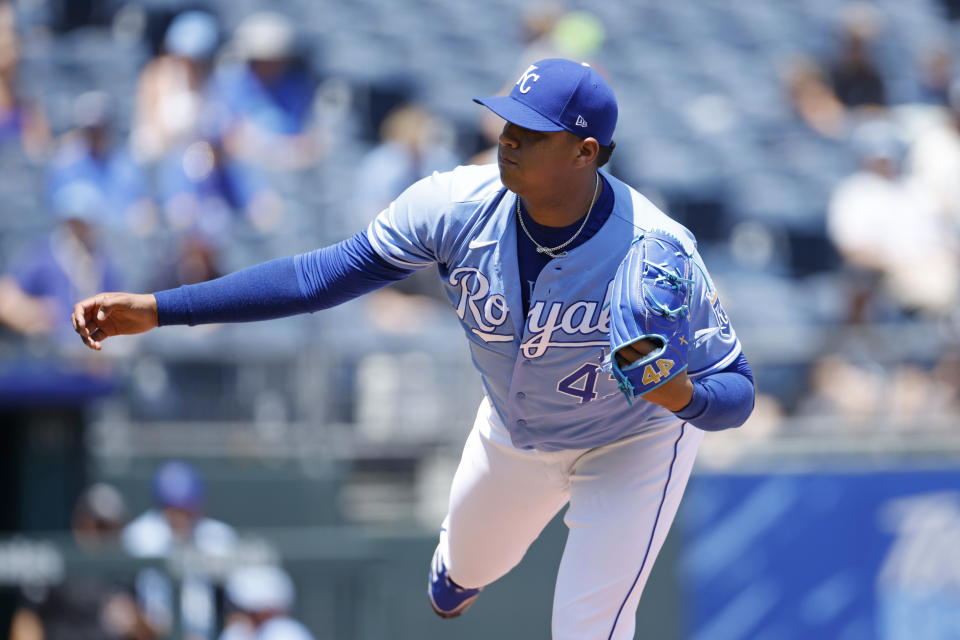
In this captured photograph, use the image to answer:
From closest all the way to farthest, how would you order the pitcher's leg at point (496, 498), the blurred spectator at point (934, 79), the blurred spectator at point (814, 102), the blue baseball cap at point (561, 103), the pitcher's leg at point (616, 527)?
1. the blue baseball cap at point (561, 103)
2. the pitcher's leg at point (616, 527)
3. the pitcher's leg at point (496, 498)
4. the blurred spectator at point (814, 102)
5. the blurred spectator at point (934, 79)

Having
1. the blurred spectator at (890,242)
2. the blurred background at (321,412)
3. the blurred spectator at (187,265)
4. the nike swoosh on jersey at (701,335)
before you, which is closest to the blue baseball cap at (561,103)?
the nike swoosh on jersey at (701,335)

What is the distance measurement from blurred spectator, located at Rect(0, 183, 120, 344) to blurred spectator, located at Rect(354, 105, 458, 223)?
1438mm

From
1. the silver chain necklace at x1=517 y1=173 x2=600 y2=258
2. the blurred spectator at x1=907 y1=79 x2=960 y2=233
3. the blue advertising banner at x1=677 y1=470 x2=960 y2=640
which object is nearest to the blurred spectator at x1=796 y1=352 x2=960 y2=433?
the blue advertising banner at x1=677 y1=470 x2=960 y2=640

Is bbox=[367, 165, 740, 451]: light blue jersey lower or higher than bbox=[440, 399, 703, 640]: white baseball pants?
higher

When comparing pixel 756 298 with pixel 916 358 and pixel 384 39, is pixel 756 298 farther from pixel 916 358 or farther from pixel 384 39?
pixel 384 39

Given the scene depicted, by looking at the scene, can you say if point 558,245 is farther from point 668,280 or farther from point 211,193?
point 211,193

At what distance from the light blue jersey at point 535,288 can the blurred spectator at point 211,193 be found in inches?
148

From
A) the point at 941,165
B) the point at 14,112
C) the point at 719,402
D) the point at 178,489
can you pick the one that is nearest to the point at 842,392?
the point at 941,165

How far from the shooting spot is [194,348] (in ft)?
22.4

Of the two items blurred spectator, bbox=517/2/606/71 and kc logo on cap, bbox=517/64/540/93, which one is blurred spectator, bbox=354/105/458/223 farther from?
kc logo on cap, bbox=517/64/540/93

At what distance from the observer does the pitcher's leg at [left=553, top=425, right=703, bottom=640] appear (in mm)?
3422

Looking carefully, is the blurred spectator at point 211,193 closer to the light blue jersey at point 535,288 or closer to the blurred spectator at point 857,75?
the light blue jersey at point 535,288

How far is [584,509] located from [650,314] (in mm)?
773

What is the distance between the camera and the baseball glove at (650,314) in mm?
2932
